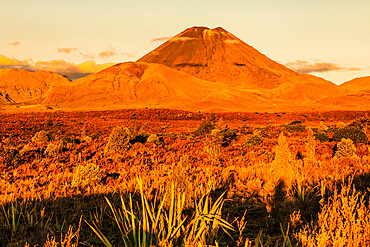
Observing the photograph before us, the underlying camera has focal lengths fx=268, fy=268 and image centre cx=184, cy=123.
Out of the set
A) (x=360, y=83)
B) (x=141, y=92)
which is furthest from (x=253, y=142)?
(x=360, y=83)

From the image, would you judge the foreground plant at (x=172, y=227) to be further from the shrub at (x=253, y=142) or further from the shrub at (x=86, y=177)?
the shrub at (x=253, y=142)

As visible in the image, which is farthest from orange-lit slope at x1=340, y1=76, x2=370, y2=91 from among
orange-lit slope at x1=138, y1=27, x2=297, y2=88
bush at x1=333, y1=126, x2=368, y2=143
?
bush at x1=333, y1=126, x2=368, y2=143

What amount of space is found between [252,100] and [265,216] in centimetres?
8164

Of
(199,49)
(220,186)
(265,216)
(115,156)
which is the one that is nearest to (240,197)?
(220,186)

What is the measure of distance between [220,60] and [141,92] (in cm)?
8190

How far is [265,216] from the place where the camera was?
429cm

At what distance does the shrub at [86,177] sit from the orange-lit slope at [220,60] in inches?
5043

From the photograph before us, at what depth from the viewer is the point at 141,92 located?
93562 millimetres

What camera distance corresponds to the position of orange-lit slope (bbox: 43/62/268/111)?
83938 millimetres

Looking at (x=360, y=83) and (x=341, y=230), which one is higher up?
(x=360, y=83)

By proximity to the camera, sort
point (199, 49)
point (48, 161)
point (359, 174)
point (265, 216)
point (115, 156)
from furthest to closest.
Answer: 1. point (199, 49)
2. point (115, 156)
3. point (48, 161)
4. point (359, 174)
5. point (265, 216)

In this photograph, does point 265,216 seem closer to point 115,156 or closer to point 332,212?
point 332,212

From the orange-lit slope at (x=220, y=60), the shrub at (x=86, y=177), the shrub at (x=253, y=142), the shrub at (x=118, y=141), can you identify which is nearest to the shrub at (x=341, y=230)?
the shrub at (x=86, y=177)

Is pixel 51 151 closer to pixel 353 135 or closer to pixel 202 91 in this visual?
pixel 353 135
